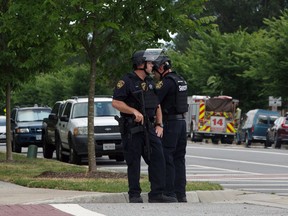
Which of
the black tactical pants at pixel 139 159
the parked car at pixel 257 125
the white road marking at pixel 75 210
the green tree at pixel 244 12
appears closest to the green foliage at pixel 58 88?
the green tree at pixel 244 12

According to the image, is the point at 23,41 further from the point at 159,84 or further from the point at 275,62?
the point at 275,62

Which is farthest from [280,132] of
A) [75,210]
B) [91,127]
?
[75,210]

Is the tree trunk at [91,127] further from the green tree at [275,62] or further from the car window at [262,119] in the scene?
the green tree at [275,62]

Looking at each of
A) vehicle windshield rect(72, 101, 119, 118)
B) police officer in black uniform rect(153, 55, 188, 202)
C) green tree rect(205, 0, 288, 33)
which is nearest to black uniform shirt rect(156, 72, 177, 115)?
police officer in black uniform rect(153, 55, 188, 202)

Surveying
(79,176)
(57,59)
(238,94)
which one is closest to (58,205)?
(79,176)

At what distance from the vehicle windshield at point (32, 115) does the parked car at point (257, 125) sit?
14956mm

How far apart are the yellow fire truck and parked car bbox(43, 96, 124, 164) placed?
78.5 feet

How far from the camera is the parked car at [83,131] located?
25453 mm

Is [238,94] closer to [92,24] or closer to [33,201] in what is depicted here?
[92,24]

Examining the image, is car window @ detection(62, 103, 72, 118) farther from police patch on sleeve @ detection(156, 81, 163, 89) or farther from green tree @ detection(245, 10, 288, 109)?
green tree @ detection(245, 10, 288, 109)

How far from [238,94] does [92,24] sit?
4501cm

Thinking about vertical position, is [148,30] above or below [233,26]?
below

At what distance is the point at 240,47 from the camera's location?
203ft

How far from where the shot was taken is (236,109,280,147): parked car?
4856 centimetres
